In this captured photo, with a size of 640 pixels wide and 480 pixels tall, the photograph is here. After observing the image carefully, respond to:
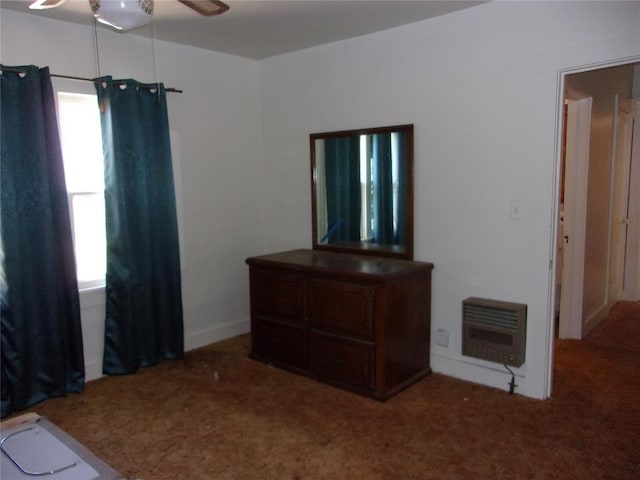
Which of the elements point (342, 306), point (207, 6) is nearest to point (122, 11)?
point (207, 6)

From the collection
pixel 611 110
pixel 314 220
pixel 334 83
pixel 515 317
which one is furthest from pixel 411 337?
pixel 611 110

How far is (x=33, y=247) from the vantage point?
3047mm

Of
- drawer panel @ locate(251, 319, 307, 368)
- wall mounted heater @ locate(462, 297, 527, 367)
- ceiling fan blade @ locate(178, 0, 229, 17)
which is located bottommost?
drawer panel @ locate(251, 319, 307, 368)

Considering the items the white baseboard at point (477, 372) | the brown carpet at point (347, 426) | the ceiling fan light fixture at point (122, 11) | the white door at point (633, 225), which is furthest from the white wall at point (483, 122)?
the white door at point (633, 225)

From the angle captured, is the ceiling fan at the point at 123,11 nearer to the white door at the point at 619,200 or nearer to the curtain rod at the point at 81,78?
the curtain rod at the point at 81,78

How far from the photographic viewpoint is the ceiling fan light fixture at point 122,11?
179 centimetres

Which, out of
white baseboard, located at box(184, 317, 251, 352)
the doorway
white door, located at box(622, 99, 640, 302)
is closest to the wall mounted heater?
the doorway

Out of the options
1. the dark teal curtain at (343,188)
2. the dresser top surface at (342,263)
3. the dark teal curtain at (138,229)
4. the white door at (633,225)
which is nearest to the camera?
the dresser top surface at (342,263)

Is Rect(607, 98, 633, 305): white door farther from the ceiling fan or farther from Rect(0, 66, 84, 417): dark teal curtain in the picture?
Rect(0, 66, 84, 417): dark teal curtain

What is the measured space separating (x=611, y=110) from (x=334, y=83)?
2.55m

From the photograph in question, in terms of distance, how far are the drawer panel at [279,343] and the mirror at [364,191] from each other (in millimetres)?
757

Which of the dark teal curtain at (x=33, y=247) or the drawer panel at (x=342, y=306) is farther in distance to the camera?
the drawer panel at (x=342, y=306)

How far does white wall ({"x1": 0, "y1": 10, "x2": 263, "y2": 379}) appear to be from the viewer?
11.4 feet

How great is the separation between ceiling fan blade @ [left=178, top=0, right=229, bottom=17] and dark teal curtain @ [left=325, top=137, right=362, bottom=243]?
171cm
